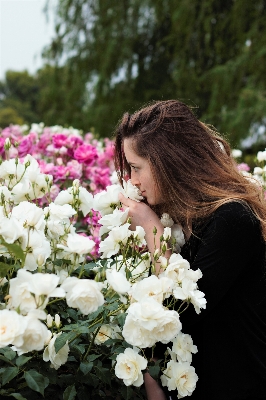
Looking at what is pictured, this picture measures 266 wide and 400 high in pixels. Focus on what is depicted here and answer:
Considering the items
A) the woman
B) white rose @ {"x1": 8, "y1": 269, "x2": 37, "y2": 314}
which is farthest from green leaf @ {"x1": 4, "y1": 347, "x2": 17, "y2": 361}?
the woman

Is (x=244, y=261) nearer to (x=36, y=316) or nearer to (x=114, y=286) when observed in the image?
(x=114, y=286)

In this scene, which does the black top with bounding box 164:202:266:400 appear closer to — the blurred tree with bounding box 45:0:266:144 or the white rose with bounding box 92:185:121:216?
the white rose with bounding box 92:185:121:216

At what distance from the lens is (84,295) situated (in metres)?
1.14

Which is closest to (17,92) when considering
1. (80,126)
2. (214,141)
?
(80,126)

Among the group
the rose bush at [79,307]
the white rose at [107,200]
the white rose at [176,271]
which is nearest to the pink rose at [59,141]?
the rose bush at [79,307]

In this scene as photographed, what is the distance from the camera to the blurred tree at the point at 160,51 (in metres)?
6.89

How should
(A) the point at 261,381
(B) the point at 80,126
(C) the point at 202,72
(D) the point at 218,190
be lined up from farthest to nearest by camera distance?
(B) the point at 80,126 → (C) the point at 202,72 → (D) the point at 218,190 → (A) the point at 261,381

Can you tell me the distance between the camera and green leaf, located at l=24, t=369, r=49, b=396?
3.98ft

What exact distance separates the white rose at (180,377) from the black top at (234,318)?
0.13m

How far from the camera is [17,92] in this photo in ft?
169

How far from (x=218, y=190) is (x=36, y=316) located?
748 millimetres

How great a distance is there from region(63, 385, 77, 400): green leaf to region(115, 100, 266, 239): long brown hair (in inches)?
22.0

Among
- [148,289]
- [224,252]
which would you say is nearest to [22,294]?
[148,289]

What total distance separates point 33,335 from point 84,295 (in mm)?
118
